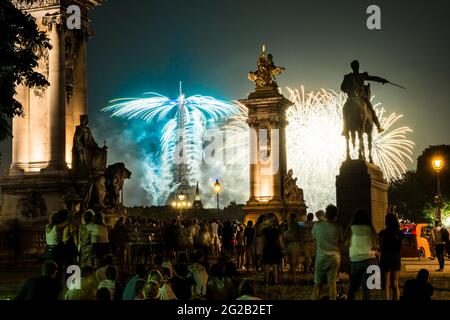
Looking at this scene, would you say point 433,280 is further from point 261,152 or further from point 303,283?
point 261,152

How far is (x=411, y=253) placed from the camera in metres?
41.5

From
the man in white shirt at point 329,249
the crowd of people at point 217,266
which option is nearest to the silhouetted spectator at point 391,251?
the crowd of people at point 217,266

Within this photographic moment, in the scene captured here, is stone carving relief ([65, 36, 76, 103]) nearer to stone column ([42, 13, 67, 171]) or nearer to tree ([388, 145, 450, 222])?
stone column ([42, 13, 67, 171])

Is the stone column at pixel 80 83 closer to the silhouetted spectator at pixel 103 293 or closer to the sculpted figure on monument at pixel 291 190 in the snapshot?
the sculpted figure on monument at pixel 291 190

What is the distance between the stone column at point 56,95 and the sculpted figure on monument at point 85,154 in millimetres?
698

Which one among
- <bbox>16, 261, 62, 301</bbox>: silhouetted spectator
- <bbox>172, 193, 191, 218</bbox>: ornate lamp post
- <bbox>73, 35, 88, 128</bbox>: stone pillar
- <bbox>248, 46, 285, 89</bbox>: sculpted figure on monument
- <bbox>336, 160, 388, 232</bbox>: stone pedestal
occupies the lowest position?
<bbox>16, 261, 62, 301</bbox>: silhouetted spectator

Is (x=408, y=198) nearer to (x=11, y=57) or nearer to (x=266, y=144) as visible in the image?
(x=266, y=144)

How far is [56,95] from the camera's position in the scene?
121 feet

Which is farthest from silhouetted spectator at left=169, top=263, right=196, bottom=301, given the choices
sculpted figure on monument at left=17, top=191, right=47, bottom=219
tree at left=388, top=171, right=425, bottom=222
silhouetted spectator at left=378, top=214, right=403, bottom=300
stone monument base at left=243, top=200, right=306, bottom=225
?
tree at left=388, top=171, right=425, bottom=222

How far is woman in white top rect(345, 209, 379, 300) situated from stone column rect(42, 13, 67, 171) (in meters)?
22.9

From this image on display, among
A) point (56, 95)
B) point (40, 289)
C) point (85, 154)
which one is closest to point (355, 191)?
point (85, 154)

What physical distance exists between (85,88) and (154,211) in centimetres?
5805

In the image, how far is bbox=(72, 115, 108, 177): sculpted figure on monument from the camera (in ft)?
120
